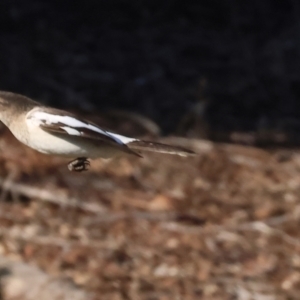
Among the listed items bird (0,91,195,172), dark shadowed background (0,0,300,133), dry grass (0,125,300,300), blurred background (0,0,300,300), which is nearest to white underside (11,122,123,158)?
bird (0,91,195,172)

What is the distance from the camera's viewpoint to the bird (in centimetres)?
149

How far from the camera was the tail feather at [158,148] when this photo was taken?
58.8 inches

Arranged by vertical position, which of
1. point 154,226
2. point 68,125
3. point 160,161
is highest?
point 68,125

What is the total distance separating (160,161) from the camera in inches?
197

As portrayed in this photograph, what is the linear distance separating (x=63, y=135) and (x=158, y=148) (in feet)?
0.58

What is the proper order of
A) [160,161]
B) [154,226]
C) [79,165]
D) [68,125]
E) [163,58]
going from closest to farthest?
[68,125] < [79,165] < [154,226] < [160,161] < [163,58]

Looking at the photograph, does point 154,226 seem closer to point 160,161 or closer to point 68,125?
point 160,161

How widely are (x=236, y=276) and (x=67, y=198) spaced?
3.31 feet

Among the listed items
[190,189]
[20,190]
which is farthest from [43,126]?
[190,189]

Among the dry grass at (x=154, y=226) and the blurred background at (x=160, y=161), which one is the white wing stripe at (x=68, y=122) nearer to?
the blurred background at (x=160, y=161)

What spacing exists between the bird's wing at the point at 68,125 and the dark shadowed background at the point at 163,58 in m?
4.11

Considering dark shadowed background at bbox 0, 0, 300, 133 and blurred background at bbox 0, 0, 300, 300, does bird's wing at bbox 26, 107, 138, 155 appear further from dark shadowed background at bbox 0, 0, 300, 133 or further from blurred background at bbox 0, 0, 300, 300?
dark shadowed background at bbox 0, 0, 300, 133

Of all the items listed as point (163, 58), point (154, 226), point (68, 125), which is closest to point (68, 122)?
point (68, 125)

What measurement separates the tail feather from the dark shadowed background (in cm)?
407
